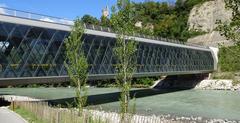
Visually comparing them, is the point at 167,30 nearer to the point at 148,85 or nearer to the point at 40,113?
the point at 148,85

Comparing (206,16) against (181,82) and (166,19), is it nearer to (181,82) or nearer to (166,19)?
(166,19)

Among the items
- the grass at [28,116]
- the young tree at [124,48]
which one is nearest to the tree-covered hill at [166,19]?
the grass at [28,116]

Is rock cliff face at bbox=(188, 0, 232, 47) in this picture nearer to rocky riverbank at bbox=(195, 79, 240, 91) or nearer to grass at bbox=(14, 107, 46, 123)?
rocky riverbank at bbox=(195, 79, 240, 91)

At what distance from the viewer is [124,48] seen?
830 inches

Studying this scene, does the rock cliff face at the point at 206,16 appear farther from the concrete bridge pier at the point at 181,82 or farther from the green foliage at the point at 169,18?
the concrete bridge pier at the point at 181,82

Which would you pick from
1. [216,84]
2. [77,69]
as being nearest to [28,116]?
[77,69]

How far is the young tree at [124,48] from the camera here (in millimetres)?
20875

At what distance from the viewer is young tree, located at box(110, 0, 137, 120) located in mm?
20875

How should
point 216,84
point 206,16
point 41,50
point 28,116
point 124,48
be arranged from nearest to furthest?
point 124,48
point 28,116
point 41,50
point 216,84
point 206,16

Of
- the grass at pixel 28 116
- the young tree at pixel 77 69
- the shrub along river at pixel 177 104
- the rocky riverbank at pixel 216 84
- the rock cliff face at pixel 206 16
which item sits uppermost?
the rock cliff face at pixel 206 16

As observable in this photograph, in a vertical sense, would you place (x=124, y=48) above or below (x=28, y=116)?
above

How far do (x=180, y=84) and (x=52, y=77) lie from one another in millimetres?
65604

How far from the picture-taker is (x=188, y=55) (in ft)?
326

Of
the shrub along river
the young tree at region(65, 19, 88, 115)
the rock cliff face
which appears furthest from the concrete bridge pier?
the young tree at region(65, 19, 88, 115)
